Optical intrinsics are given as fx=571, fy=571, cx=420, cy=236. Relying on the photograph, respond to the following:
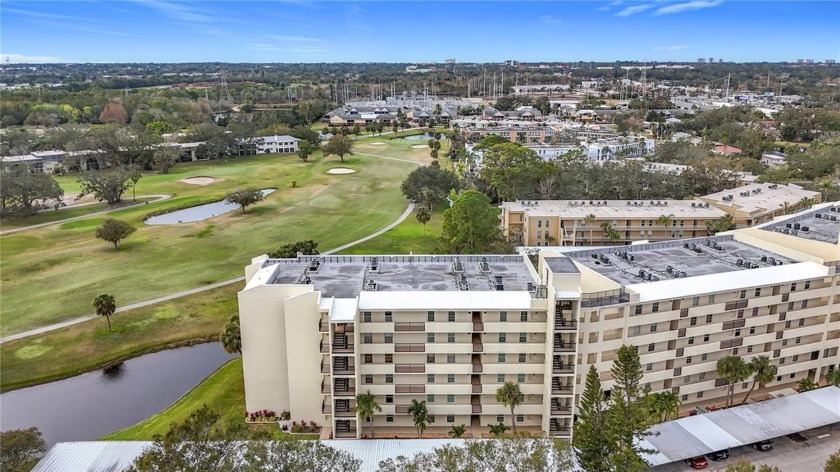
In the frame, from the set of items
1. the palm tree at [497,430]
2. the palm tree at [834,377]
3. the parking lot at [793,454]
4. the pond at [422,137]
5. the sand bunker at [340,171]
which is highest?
the pond at [422,137]

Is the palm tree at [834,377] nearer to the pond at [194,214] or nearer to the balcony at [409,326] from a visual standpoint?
the balcony at [409,326]

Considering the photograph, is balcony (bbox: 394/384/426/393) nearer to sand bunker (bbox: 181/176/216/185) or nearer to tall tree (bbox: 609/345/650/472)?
tall tree (bbox: 609/345/650/472)

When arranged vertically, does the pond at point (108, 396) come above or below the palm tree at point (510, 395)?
below

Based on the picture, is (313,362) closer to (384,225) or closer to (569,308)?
(569,308)

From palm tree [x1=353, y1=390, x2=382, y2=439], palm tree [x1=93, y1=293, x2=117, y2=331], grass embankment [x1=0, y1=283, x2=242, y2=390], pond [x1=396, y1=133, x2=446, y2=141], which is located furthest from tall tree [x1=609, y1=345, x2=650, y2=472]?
pond [x1=396, y1=133, x2=446, y2=141]

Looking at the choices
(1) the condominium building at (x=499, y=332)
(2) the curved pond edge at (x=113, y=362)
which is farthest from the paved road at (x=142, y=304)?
(1) the condominium building at (x=499, y=332)

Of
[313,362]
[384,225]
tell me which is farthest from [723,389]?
[384,225]

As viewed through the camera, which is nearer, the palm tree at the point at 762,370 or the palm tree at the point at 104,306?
the palm tree at the point at 762,370
